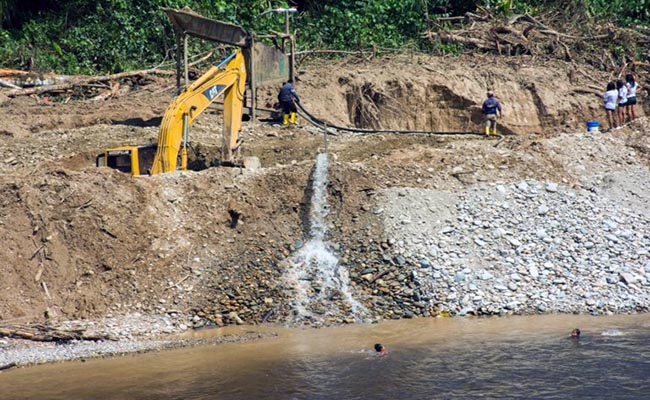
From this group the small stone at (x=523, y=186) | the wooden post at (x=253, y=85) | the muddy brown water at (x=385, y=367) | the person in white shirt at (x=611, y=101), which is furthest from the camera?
the person in white shirt at (x=611, y=101)

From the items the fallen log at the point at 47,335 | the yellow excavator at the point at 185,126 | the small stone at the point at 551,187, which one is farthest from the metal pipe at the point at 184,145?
the small stone at the point at 551,187

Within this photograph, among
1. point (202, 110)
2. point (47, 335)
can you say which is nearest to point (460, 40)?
→ point (202, 110)

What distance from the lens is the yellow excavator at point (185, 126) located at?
1759 centimetres

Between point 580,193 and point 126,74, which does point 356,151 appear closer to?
point 580,193

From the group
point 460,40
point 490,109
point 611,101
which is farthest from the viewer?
point 460,40

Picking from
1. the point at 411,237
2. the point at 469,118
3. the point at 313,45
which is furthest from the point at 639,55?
the point at 411,237

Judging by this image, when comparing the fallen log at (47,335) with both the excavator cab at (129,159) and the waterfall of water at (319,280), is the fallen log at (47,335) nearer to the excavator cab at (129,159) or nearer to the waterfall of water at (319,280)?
the waterfall of water at (319,280)

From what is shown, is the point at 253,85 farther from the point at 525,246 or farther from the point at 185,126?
the point at 525,246

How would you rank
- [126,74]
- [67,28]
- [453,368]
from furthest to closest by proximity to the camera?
[67,28] → [126,74] → [453,368]

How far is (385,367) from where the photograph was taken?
12711 millimetres

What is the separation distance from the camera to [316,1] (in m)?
31.4

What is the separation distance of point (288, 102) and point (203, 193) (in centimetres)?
542

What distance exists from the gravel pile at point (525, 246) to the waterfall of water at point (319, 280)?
1.10 meters

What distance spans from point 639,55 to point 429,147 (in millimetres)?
10075
